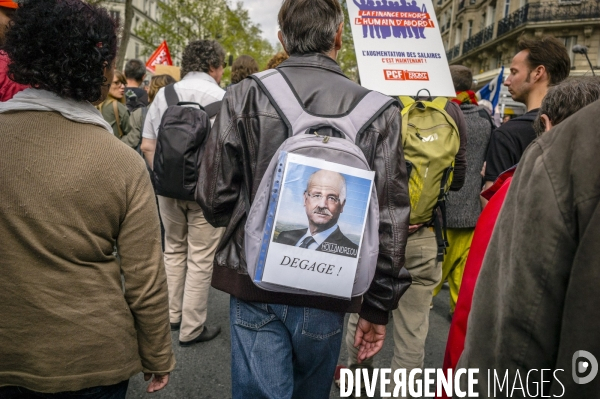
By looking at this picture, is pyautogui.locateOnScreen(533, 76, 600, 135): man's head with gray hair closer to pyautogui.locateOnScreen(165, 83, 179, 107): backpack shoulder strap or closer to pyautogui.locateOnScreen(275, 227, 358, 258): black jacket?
pyautogui.locateOnScreen(275, 227, 358, 258): black jacket

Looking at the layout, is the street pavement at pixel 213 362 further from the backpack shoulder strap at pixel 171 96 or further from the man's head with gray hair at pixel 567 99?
the man's head with gray hair at pixel 567 99

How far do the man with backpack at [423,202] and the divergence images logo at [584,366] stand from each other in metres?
1.59

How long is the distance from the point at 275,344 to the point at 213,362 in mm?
1927

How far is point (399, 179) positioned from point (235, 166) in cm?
62

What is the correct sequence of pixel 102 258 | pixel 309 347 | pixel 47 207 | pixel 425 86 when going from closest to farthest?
1. pixel 47 207
2. pixel 102 258
3. pixel 309 347
4. pixel 425 86

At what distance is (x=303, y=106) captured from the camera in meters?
1.65

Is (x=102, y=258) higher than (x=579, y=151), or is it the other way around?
(x=579, y=151)

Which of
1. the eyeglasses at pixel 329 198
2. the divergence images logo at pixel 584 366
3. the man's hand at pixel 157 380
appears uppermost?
the eyeglasses at pixel 329 198

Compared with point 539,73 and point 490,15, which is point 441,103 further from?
point 490,15

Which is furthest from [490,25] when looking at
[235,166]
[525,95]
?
[235,166]

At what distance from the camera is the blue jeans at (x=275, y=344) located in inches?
66.4

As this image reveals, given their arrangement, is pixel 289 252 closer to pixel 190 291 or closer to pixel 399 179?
pixel 399 179

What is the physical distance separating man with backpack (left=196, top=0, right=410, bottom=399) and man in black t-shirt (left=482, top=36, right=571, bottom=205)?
1668 millimetres

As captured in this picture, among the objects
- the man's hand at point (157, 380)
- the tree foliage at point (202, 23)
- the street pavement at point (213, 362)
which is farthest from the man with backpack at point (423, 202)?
the tree foliage at point (202, 23)
